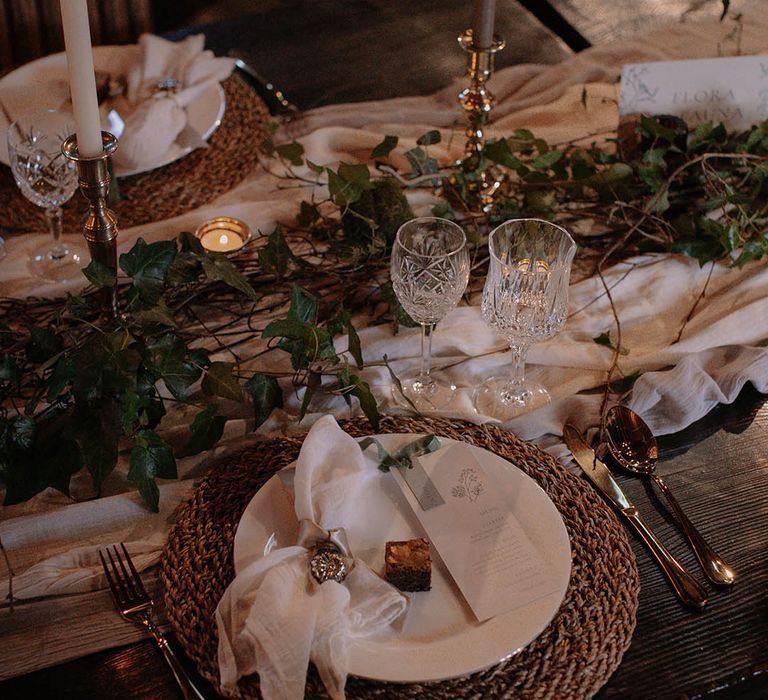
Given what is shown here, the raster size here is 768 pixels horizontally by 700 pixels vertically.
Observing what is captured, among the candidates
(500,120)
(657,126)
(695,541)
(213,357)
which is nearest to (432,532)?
(695,541)

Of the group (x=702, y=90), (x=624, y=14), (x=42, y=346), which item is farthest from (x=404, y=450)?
(x=624, y=14)

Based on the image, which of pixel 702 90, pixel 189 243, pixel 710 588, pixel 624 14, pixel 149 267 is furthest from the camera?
pixel 624 14

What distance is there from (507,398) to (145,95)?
70 centimetres

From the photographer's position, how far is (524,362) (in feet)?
3.18

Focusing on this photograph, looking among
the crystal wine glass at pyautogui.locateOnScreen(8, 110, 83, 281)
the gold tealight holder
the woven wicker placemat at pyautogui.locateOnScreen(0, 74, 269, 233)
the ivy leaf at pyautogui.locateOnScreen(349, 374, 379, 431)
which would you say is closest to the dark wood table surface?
the woven wicker placemat at pyautogui.locateOnScreen(0, 74, 269, 233)

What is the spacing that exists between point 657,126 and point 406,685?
0.79 metres

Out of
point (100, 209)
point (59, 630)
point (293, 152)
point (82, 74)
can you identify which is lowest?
point (59, 630)

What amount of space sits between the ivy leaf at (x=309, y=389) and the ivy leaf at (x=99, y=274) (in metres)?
0.20

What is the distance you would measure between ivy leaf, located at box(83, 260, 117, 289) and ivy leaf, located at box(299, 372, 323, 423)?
8.0 inches

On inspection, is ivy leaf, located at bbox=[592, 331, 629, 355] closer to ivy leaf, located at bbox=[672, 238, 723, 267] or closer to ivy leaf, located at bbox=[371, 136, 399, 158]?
ivy leaf, located at bbox=[672, 238, 723, 267]

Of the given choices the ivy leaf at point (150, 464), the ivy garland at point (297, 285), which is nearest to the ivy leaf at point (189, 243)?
the ivy garland at point (297, 285)

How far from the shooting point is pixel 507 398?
0.97 metres

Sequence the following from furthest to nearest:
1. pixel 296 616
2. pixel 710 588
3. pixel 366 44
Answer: pixel 366 44 → pixel 710 588 → pixel 296 616

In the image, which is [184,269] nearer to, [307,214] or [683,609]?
[307,214]
